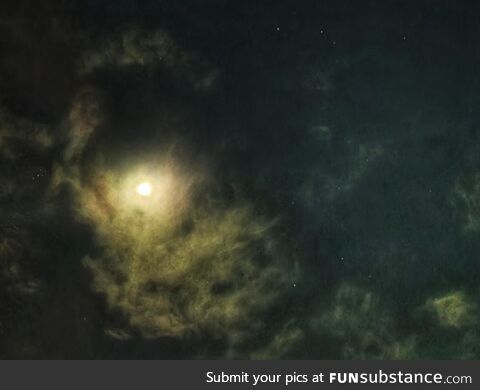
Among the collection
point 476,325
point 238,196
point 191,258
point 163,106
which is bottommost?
point 476,325

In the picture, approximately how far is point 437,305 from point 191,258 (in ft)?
20.6

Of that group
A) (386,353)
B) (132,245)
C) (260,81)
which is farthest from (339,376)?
(260,81)

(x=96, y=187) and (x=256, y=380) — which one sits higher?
(x=96, y=187)

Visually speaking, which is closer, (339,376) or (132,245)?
(339,376)

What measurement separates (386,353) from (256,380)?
344 cm

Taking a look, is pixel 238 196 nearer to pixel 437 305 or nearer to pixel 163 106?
pixel 163 106

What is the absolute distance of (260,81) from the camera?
12742 mm

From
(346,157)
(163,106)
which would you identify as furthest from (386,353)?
(163,106)

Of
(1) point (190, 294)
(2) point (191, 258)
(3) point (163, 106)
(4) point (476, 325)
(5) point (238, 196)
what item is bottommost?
(4) point (476, 325)

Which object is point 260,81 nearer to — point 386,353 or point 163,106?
point 163,106

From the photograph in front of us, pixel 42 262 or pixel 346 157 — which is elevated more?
pixel 346 157

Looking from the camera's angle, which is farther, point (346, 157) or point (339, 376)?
Answer: point (346, 157)

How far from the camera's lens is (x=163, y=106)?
12.8 m

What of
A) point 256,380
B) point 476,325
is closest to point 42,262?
point 256,380
